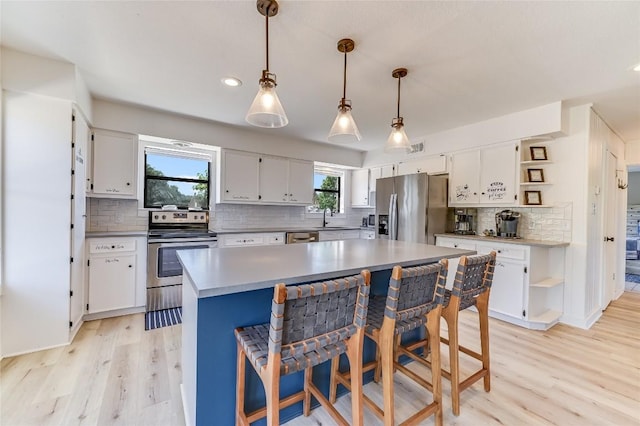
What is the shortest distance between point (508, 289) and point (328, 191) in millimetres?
3373

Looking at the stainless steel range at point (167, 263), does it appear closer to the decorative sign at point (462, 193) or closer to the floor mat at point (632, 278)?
the decorative sign at point (462, 193)

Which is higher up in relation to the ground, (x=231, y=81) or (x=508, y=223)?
(x=231, y=81)

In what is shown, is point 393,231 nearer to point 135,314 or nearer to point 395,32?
point 395,32

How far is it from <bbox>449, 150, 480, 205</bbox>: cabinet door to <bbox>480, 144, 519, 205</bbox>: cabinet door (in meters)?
0.08

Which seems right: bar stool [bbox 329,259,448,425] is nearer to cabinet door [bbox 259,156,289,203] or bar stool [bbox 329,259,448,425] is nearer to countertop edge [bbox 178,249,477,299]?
countertop edge [bbox 178,249,477,299]

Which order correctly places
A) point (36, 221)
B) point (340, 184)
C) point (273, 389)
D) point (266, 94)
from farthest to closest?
point (340, 184) → point (36, 221) → point (266, 94) → point (273, 389)

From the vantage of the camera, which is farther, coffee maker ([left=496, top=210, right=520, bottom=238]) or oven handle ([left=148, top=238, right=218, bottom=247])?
coffee maker ([left=496, top=210, right=520, bottom=238])

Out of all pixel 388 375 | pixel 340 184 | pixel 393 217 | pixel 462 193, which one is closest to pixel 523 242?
pixel 462 193

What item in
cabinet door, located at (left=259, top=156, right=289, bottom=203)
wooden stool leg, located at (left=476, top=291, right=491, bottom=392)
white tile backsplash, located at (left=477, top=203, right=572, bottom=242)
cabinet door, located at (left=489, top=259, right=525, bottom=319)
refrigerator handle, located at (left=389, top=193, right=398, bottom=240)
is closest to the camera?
wooden stool leg, located at (left=476, top=291, right=491, bottom=392)

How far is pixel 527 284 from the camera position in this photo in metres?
2.89

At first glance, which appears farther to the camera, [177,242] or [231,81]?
[177,242]

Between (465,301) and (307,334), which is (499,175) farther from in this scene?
(307,334)

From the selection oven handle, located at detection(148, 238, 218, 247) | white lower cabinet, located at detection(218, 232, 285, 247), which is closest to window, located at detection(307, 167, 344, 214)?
white lower cabinet, located at detection(218, 232, 285, 247)

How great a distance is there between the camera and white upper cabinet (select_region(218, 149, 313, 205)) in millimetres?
3946
